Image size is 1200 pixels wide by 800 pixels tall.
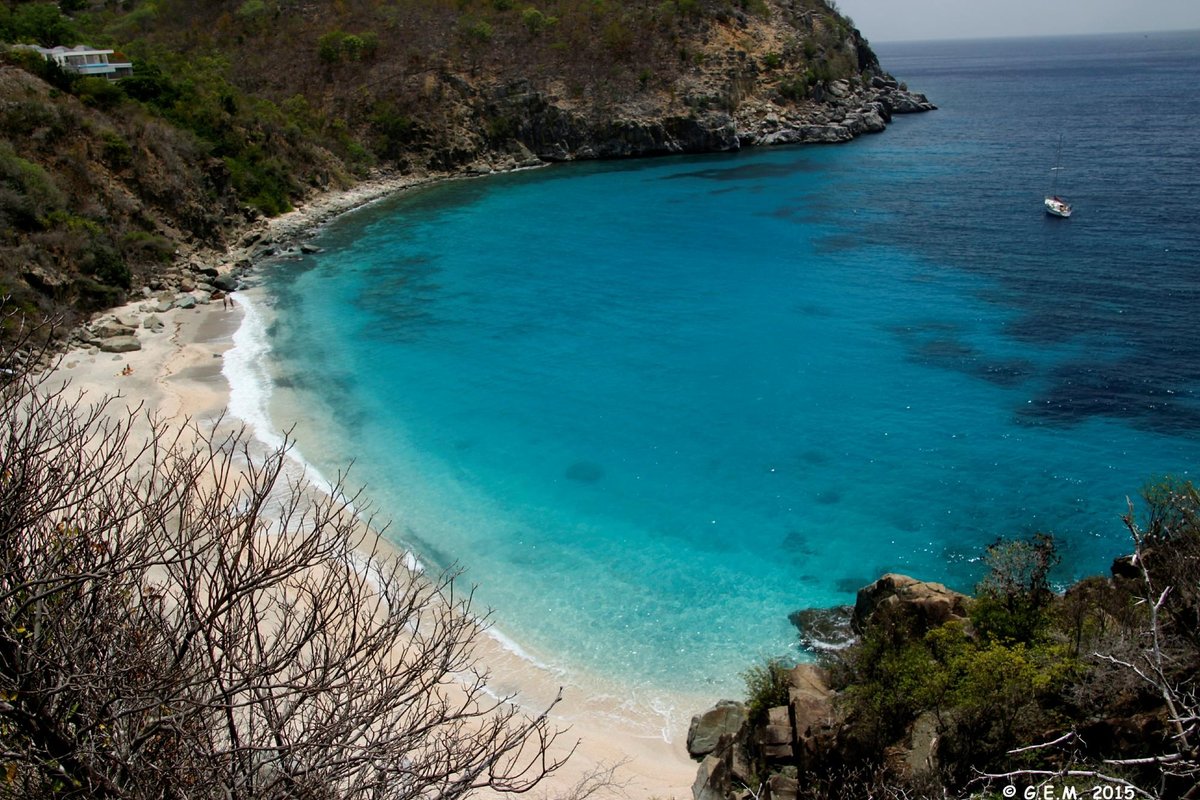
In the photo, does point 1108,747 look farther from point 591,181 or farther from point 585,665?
point 591,181

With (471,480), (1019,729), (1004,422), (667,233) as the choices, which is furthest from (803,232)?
(1019,729)

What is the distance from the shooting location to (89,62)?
209 feet

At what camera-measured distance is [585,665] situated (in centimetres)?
2086

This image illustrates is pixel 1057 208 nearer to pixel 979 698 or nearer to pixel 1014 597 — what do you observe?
pixel 1014 597

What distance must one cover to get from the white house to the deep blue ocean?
21.2 meters

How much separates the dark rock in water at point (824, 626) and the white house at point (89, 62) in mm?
64222

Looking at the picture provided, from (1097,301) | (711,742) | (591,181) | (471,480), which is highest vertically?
(591,181)

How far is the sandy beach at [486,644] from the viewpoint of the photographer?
17.7 metres

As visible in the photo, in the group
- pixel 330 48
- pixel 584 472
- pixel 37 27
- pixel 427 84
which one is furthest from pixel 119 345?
pixel 330 48

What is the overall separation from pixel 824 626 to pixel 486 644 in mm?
9254

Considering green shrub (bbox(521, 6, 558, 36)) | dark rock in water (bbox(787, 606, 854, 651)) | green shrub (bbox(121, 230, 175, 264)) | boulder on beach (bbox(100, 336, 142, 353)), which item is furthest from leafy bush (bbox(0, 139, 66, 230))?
green shrub (bbox(521, 6, 558, 36))

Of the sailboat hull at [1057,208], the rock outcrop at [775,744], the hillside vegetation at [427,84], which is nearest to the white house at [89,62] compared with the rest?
the hillside vegetation at [427,84]

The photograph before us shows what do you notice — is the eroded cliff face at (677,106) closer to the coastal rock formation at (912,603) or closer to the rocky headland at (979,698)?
the coastal rock formation at (912,603)

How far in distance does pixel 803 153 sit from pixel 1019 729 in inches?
3281
